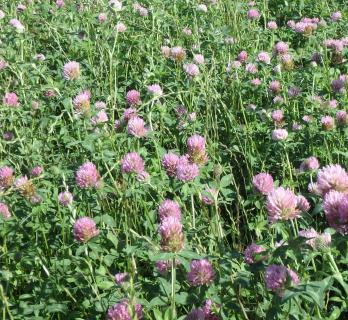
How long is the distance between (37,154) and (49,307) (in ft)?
2.97

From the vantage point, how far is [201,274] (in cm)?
157

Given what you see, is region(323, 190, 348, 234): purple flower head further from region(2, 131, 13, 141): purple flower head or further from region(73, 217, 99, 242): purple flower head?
region(2, 131, 13, 141): purple flower head

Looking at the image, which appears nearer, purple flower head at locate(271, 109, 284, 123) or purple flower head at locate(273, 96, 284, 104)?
purple flower head at locate(271, 109, 284, 123)

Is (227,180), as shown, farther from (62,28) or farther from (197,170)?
(62,28)

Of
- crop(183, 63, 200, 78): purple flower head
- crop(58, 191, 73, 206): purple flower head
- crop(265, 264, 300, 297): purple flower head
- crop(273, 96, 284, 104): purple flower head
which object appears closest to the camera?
crop(265, 264, 300, 297): purple flower head

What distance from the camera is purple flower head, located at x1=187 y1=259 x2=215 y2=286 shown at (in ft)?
5.15

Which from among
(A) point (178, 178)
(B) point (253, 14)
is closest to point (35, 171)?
(A) point (178, 178)

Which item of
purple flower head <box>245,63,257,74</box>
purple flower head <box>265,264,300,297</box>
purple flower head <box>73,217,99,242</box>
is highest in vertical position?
purple flower head <box>265,264,300,297</box>

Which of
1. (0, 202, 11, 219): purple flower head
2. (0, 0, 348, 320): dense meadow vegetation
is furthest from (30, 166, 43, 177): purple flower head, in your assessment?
(0, 202, 11, 219): purple flower head

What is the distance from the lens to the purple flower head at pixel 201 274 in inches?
61.8

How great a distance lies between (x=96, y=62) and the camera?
384 centimetres

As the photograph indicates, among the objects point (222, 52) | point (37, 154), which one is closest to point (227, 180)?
point (37, 154)

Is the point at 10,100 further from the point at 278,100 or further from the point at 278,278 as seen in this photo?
the point at 278,278

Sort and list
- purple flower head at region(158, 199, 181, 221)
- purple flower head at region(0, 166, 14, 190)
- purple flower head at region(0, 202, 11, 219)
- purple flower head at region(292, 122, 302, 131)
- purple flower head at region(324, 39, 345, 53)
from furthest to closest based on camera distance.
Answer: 1. purple flower head at region(324, 39, 345, 53)
2. purple flower head at region(292, 122, 302, 131)
3. purple flower head at region(0, 166, 14, 190)
4. purple flower head at region(0, 202, 11, 219)
5. purple flower head at region(158, 199, 181, 221)
